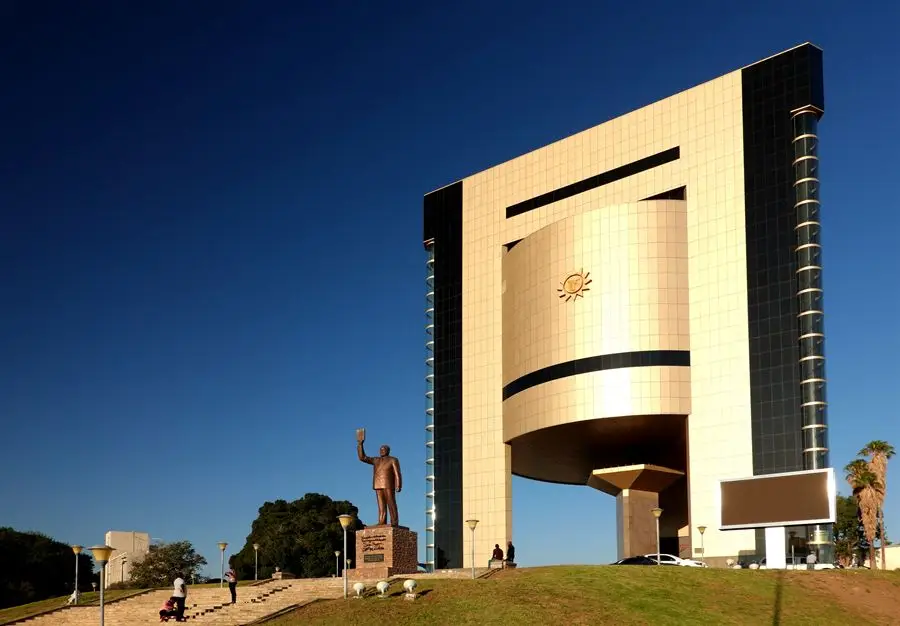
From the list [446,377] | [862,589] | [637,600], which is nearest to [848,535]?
[446,377]

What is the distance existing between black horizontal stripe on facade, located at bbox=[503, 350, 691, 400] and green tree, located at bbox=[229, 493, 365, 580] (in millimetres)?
47048

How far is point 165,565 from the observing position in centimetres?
10125

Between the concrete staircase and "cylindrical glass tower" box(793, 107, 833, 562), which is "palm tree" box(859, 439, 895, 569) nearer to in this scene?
"cylindrical glass tower" box(793, 107, 833, 562)

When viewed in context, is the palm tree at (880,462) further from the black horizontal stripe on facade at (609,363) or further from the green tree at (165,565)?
the green tree at (165,565)

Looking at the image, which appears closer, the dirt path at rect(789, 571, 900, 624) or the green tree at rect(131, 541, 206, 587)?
the dirt path at rect(789, 571, 900, 624)

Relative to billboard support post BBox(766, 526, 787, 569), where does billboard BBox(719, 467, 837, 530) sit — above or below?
above

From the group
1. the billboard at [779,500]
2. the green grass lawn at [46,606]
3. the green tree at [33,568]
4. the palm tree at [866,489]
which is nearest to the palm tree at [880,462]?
the palm tree at [866,489]

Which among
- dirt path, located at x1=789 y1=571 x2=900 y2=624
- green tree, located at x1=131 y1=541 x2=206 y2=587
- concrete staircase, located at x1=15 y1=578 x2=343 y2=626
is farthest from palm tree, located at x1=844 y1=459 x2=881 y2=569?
green tree, located at x1=131 y1=541 x2=206 y2=587

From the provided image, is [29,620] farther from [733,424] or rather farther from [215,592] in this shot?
[733,424]

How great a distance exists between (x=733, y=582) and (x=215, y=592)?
25.0m

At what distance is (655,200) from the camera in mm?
75812

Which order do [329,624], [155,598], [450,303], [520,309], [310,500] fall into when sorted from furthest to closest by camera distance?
[310,500] < [450,303] < [520,309] < [155,598] < [329,624]

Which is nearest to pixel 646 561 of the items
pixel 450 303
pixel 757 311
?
pixel 757 311

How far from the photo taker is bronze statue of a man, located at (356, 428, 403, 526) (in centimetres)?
5675
